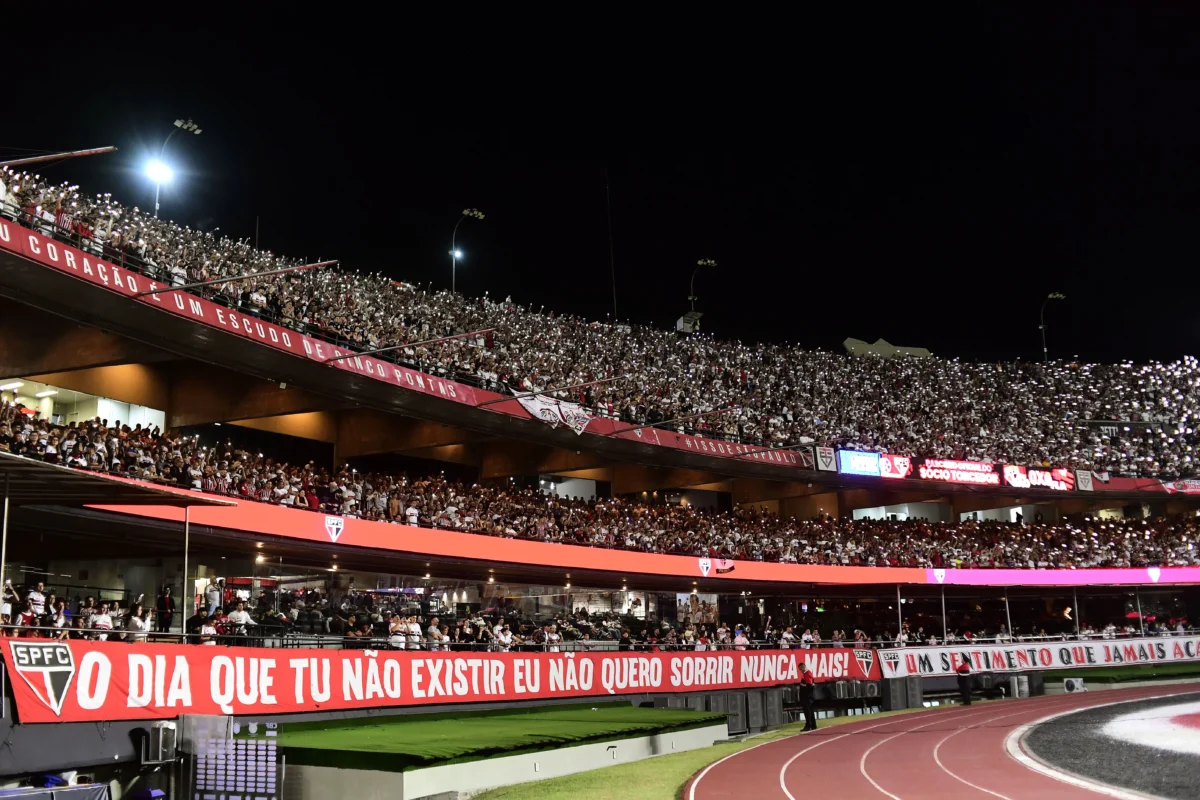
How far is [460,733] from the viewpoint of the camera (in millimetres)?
17438

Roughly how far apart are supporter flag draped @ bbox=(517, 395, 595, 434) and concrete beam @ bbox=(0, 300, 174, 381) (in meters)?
11.8

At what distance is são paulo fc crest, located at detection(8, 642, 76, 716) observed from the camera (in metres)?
12.0

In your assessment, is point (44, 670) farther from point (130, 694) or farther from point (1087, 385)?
point (1087, 385)

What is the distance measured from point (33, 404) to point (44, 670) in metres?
16.2

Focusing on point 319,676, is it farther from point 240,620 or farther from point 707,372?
point 707,372

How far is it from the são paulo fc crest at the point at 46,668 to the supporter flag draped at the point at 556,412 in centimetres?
1932

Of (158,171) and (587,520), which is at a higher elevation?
(158,171)

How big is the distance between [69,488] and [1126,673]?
36990 mm

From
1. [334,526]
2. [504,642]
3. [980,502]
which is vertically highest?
[980,502]

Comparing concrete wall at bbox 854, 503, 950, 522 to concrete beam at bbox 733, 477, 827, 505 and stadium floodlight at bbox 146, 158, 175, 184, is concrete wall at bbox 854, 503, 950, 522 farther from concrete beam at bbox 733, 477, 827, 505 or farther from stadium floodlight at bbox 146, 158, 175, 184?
stadium floodlight at bbox 146, 158, 175, 184

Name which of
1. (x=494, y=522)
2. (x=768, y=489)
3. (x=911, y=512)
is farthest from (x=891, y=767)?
(x=911, y=512)

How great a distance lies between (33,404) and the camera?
26.1 metres

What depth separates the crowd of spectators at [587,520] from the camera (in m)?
20.6

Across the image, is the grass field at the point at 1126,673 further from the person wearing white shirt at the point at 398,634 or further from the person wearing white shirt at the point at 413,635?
the person wearing white shirt at the point at 398,634
